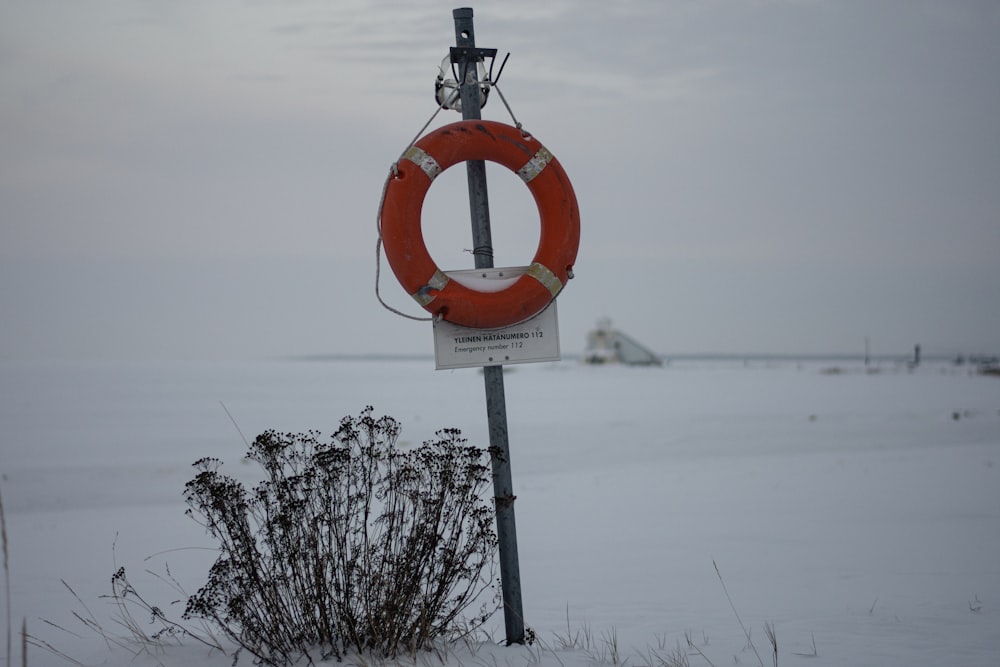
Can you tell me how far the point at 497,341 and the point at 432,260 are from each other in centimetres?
42

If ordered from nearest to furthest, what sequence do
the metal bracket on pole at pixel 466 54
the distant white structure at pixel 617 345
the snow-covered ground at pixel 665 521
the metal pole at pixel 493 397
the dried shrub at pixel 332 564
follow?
the dried shrub at pixel 332 564, the metal pole at pixel 493 397, the metal bracket on pole at pixel 466 54, the snow-covered ground at pixel 665 521, the distant white structure at pixel 617 345

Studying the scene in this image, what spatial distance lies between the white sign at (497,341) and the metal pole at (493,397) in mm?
64

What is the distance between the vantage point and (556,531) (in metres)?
6.21

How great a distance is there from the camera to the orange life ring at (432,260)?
3176 millimetres

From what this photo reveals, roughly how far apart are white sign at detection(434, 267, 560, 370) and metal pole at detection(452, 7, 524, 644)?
64mm

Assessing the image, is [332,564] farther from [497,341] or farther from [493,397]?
[497,341]

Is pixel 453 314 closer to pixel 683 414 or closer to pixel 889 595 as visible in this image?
pixel 889 595

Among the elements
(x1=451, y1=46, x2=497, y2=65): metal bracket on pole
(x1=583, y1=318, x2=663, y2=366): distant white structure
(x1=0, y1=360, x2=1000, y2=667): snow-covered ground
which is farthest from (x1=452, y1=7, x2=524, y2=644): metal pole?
(x1=583, y1=318, x2=663, y2=366): distant white structure

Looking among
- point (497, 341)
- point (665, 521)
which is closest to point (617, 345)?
point (665, 521)

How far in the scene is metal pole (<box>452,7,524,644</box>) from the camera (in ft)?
10.3

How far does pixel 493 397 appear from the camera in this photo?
3182 millimetres

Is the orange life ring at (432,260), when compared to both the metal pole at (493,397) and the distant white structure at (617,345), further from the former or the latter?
the distant white structure at (617,345)

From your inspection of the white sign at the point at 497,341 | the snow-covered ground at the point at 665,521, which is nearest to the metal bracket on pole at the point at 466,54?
the white sign at the point at 497,341

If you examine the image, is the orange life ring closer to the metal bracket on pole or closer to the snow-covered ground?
the metal bracket on pole
